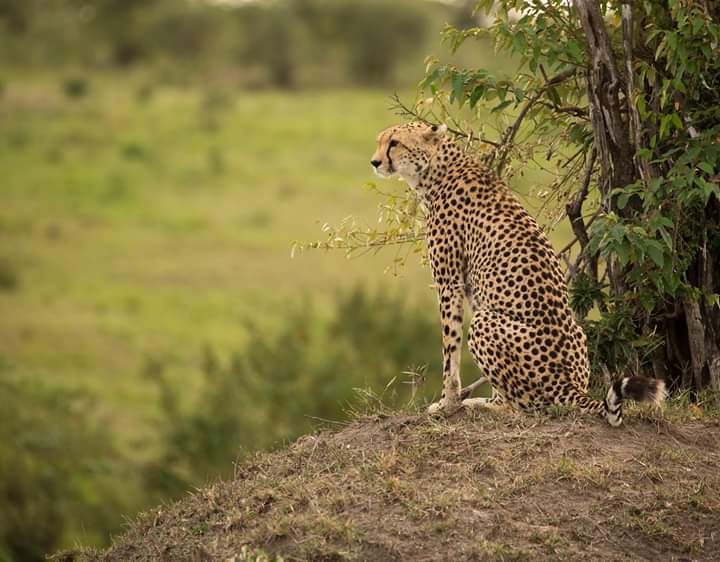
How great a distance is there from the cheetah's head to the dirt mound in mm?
1222

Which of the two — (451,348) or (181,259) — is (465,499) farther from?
(181,259)

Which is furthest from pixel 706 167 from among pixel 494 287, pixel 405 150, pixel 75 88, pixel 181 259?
pixel 75 88

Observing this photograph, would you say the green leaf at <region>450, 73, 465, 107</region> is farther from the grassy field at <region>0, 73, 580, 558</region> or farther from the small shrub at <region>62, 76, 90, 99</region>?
the small shrub at <region>62, 76, 90, 99</region>

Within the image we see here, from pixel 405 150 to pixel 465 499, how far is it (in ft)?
6.07

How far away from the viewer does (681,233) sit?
17.7ft

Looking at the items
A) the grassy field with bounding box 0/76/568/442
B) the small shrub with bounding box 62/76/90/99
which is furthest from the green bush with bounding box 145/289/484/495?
the small shrub with bounding box 62/76/90/99

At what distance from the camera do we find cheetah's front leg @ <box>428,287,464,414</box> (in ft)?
16.8

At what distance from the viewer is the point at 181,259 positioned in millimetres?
21781

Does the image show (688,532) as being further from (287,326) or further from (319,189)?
(319,189)

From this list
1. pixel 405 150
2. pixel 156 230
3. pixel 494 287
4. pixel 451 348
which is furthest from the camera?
pixel 156 230

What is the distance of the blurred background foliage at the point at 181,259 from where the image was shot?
45.2ft

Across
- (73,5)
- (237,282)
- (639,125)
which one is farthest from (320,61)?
(639,125)

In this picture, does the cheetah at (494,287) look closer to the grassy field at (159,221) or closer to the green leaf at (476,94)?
the green leaf at (476,94)

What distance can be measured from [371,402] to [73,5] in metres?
44.1
